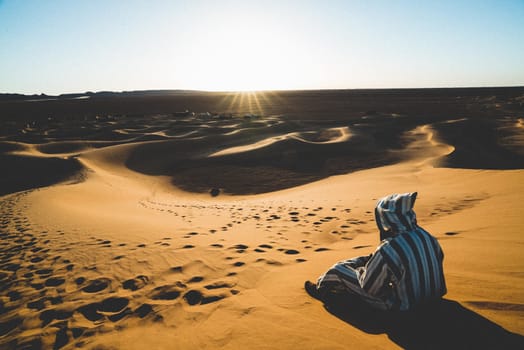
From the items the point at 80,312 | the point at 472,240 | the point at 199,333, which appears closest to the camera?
the point at 199,333

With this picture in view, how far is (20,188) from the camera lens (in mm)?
13500

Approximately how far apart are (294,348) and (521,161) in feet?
54.1

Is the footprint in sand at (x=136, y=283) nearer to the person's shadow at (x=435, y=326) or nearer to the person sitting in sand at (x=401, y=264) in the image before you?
the person's shadow at (x=435, y=326)

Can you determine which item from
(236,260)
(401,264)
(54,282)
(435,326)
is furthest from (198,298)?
(435,326)

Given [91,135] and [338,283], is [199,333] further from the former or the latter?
[91,135]

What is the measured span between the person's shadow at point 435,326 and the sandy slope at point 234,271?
0.04ft

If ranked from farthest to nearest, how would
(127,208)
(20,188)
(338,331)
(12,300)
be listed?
1. (20,188)
2. (127,208)
3. (12,300)
4. (338,331)

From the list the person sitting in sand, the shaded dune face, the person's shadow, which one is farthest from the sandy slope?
the shaded dune face

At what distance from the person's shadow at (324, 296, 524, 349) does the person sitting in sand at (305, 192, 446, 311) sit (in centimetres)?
12

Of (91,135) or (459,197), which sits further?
(91,135)

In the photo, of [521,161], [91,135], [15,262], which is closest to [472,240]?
[15,262]

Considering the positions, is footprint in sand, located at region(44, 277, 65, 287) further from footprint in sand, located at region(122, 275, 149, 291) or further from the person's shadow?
the person's shadow

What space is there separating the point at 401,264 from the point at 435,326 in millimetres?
602

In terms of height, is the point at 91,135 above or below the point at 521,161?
above
